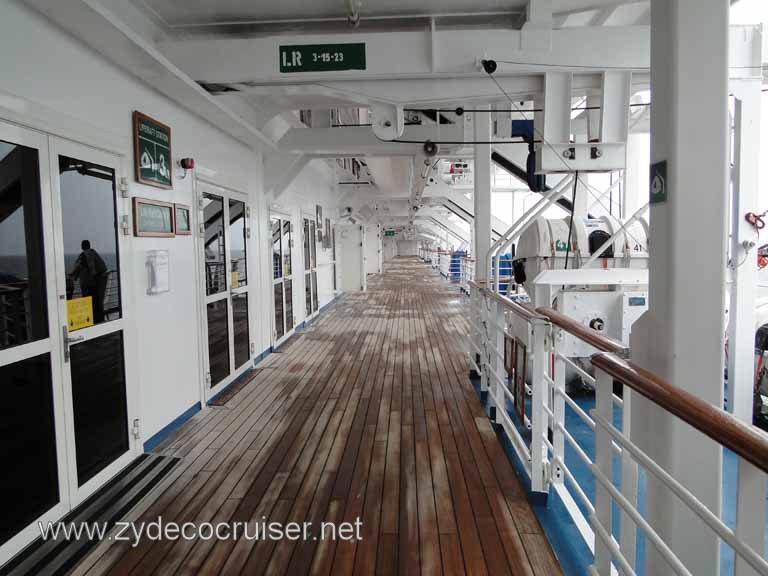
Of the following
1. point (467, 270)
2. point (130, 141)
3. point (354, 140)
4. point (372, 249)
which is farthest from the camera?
point (372, 249)

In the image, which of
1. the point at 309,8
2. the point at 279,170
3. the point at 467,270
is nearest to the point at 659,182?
the point at 309,8

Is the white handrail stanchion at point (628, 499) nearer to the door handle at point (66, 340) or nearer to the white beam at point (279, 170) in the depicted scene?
the door handle at point (66, 340)

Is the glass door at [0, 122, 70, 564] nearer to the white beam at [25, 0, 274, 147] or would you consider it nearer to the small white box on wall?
the white beam at [25, 0, 274, 147]

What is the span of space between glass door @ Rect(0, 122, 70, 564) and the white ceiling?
3.73 feet

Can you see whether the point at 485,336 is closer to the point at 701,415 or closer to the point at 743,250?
the point at 743,250

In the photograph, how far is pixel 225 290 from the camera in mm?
3652

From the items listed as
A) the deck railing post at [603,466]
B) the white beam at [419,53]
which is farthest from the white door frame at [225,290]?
the deck railing post at [603,466]

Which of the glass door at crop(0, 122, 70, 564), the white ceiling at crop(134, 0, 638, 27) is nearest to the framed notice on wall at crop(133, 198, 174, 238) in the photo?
the glass door at crop(0, 122, 70, 564)

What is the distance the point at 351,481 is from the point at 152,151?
6.86ft

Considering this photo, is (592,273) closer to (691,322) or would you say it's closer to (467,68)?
(467,68)

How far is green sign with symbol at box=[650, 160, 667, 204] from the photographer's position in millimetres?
1129

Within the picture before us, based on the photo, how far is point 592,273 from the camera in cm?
296

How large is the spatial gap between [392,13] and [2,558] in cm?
293

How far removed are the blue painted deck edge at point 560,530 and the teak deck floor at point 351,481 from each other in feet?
0.12
